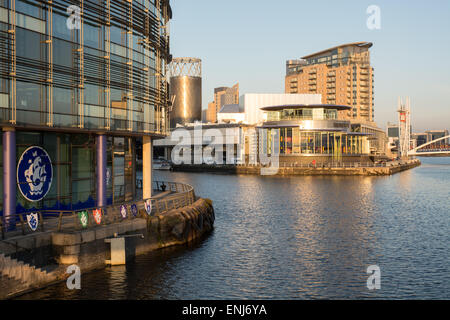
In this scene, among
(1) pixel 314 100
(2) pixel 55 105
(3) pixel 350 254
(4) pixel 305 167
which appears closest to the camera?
(2) pixel 55 105

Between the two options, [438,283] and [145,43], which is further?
[145,43]

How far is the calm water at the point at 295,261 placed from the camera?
24609mm

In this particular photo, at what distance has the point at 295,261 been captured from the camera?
3083 centimetres

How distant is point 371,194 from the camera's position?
7375cm

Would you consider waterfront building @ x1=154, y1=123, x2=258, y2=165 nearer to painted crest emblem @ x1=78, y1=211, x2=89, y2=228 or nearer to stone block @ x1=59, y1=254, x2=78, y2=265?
painted crest emblem @ x1=78, y1=211, x2=89, y2=228

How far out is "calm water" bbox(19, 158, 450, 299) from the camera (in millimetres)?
24609

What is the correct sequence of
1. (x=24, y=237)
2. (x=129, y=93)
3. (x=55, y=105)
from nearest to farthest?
1. (x=24, y=237)
2. (x=55, y=105)
3. (x=129, y=93)

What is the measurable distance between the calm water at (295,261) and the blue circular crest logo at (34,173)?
305 inches

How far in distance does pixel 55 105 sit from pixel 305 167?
9969cm

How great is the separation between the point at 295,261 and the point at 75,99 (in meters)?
18.0

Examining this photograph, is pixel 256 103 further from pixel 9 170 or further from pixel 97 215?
pixel 9 170

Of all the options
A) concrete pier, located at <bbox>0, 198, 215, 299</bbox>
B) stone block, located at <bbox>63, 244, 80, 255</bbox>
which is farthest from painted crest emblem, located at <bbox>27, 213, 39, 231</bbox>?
stone block, located at <bbox>63, 244, 80, 255</bbox>
